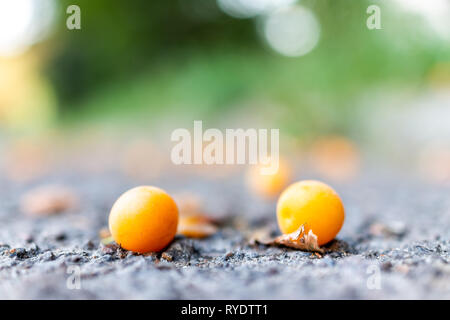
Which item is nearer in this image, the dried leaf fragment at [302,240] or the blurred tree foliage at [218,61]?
the dried leaf fragment at [302,240]

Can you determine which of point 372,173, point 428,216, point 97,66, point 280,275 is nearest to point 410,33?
point 372,173

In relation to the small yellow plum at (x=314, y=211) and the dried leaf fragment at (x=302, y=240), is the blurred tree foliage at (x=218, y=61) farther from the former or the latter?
the dried leaf fragment at (x=302, y=240)

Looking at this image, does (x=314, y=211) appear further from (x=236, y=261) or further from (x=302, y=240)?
(x=236, y=261)

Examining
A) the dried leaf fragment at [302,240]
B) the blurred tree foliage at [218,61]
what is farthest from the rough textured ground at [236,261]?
the blurred tree foliage at [218,61]

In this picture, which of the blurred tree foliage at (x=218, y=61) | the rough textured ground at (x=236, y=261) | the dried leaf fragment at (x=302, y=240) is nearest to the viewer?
the rough textured ground at (x=236, y=261)

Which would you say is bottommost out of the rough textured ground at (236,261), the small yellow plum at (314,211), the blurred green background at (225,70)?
the rough textured ground at (236,261)

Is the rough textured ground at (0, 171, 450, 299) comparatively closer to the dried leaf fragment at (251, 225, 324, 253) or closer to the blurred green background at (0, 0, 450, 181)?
the dried leaf fragment at (251, 225, 324, 253)

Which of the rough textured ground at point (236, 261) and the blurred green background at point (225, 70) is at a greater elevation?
the blurred green background at point (225, 70)

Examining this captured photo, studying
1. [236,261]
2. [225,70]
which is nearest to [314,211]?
[236,261]

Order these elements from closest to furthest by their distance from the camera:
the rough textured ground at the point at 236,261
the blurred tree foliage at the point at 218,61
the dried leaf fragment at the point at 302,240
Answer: the rough textured ground at the point at 236,261 < the dried leaf fragment at the point at 302,240 < the blurred tree foliage at the point at 218,61
